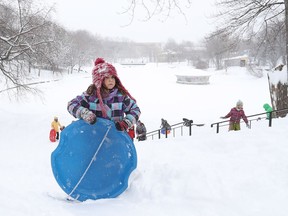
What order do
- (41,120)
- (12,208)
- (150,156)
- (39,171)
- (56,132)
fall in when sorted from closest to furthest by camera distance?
A: (12,208) < (150,156) < (39,171) < (56,132) < (41,120)

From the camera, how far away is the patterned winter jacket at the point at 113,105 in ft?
13.4

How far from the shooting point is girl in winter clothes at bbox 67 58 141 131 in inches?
158

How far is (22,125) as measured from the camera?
55.6 feet

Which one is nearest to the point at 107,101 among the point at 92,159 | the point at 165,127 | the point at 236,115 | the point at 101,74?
the point at 101,74

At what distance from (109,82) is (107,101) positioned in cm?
26

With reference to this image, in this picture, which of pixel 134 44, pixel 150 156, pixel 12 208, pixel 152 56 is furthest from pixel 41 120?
pixel 134 44

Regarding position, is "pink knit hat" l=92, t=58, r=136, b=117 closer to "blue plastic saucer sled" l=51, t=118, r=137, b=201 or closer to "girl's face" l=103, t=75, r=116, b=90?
"girl's face" l=103, t=75, r=116, b=90

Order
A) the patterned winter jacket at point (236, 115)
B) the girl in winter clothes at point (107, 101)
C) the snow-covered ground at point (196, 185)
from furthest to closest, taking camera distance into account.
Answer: the patterned winter jacket at point (236, 115), the girl in winter clothes at point (107, 101), the snow-covered ground at point (196, 185)

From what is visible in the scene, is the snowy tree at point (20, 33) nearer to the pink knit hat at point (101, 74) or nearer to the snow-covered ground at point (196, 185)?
the snow-covered ground at point (196, 185)

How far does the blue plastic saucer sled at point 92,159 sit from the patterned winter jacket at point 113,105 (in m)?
0.14

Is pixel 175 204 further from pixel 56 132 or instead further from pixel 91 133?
pixel 56 132

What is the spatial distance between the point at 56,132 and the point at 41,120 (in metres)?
4.20

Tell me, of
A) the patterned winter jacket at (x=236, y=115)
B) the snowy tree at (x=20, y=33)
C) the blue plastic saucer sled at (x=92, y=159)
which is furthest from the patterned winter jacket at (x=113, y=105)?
the snowy tree at (x=20, y=33)

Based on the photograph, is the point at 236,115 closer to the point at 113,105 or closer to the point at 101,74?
the point at 113,105
